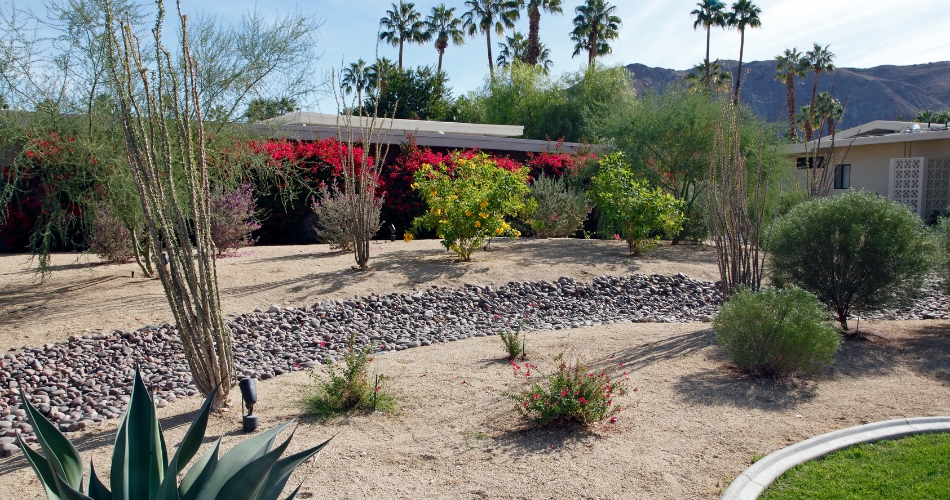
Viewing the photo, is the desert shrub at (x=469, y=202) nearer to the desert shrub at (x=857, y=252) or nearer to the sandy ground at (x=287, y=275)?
the sandy ground at (x=287, y=275)

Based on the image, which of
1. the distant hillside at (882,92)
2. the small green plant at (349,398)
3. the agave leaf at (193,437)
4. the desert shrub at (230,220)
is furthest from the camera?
the distant hillside at (882,92)

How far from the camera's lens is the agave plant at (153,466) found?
262cm

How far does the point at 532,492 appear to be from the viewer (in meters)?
3.98

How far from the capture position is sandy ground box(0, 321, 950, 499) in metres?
4.15

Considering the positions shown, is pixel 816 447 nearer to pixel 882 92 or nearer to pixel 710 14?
pixel 710 14

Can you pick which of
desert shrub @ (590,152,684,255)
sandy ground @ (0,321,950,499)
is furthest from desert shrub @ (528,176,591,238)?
sandy ground @ (0,321,950,499)

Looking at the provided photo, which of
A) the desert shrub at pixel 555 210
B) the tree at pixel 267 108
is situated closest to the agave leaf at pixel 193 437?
the tree at pixel 267 108

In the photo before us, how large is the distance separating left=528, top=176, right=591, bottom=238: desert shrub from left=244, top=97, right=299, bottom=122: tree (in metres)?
5.63

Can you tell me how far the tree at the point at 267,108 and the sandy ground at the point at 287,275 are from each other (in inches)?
92.8

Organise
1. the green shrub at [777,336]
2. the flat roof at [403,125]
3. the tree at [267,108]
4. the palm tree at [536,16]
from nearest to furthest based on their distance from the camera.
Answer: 1. the green shrub at [777,336]
2. the tree at [267,108]
3. the flat roof at [403,125]
4. the palm tree at [536,16]

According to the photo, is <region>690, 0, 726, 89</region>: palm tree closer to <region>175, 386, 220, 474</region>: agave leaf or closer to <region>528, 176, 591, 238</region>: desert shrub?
<region>528, 176, 591, 238</region>: desert shrub

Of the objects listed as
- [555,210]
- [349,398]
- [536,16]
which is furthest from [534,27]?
[349,398]

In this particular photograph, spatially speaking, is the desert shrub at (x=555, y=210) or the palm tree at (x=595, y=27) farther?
the palm tree at (x=595, y=27)

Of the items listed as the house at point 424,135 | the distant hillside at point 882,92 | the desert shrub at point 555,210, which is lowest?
the desert shrub at point 555,210
